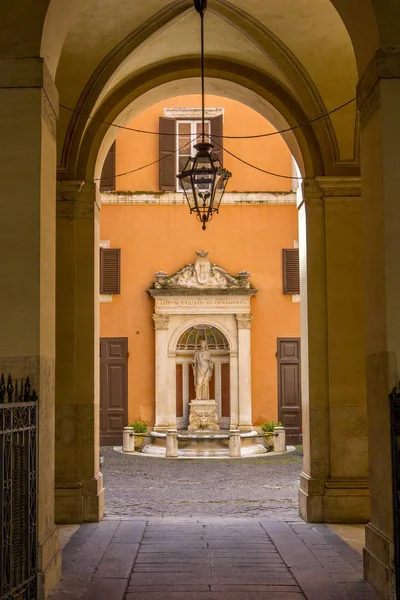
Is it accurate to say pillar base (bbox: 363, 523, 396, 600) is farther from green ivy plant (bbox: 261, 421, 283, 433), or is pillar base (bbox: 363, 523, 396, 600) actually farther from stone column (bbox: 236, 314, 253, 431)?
stone column (bbox: 236, 314, 253, 431)

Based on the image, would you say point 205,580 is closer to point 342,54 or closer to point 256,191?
point 342,54

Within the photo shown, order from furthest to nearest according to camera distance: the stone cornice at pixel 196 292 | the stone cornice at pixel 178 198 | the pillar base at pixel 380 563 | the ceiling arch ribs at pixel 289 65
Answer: the stone cornice at pixel 178 198 < the stone cornice at pixel 196 292 < the ceiling arch ribs at pixel 289 65 < the pillar base at pixel 380 563

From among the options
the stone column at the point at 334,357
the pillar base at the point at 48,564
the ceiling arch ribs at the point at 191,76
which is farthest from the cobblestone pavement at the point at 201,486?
the ceiling arch ribs at the point at 191,76

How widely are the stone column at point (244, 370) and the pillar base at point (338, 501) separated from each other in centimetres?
971

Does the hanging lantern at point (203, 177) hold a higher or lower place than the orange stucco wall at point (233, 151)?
lower

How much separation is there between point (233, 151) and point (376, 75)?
45.9ft

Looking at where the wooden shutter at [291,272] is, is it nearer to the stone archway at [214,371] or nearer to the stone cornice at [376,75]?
the stone archway at [214,371]

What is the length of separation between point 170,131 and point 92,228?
10.7 m

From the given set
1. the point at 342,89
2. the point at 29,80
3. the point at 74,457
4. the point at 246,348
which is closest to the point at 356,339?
the point at 342,89

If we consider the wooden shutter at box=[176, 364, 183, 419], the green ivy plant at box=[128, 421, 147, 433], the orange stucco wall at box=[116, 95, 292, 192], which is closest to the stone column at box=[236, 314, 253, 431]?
the wooden shutter at box=[176, 364, 183, 419]

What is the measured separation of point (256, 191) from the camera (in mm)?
19500

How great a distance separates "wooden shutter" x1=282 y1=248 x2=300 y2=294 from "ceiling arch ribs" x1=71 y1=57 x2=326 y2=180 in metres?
9.71

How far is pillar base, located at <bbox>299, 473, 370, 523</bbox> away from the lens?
28.5 feet

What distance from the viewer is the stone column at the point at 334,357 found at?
28.7 ft
